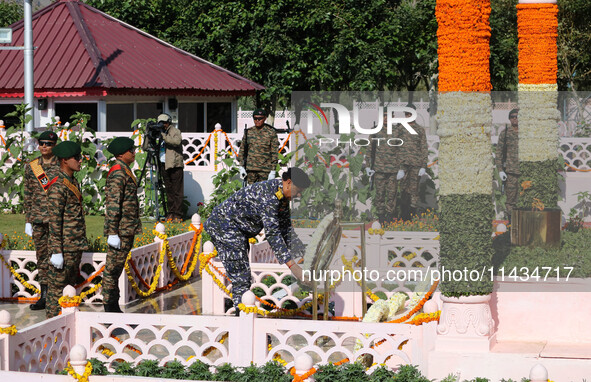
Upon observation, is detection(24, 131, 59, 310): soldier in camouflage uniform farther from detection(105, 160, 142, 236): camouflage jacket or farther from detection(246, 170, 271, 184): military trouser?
detection(246, 170, 271, 184): military trouser

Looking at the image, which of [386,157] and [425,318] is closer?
[425,318]

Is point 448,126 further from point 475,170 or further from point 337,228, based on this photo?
point 337,228

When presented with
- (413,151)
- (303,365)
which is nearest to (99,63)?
(413,151)

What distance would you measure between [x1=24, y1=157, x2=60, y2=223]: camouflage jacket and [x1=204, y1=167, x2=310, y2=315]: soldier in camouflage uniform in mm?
2435

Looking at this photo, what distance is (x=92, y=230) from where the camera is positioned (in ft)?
51.4

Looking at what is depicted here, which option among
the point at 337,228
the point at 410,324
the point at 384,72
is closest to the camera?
the point at 410,324

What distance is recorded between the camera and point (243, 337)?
6832 millimetres

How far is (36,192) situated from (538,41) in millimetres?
5976

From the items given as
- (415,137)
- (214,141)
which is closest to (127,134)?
(214,141)

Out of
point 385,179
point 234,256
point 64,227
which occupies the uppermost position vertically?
point 385,179

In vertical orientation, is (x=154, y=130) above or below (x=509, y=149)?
above

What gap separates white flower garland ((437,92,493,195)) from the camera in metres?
6.88

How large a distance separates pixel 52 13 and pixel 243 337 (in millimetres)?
18742

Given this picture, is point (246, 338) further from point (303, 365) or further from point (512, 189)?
point (512, 189)
